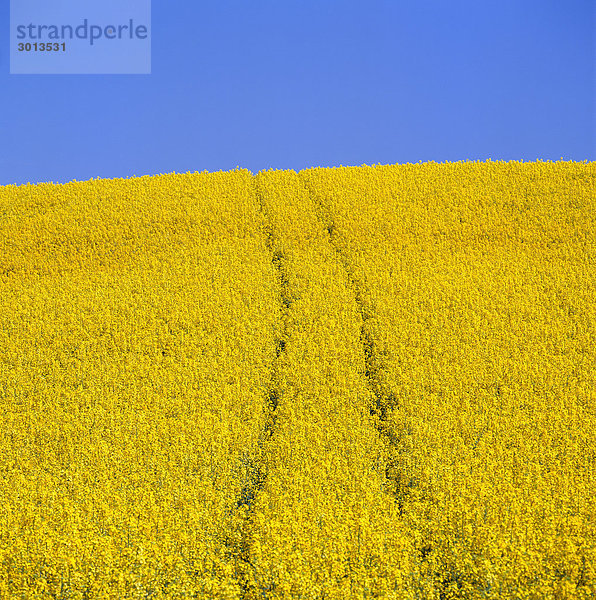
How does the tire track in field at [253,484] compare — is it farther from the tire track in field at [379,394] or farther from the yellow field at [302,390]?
the tire track in field at [379,394]

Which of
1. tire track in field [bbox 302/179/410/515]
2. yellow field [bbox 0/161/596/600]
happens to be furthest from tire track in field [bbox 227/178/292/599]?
tire track in field [bbox 302/179/410/515]

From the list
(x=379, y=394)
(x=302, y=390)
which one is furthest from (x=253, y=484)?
(x=379, y=394)

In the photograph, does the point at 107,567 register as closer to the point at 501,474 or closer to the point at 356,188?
the point at 501,474

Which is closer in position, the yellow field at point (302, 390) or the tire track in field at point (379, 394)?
the yellow field at point (302, 390)

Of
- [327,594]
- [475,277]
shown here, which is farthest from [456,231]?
[327,594]

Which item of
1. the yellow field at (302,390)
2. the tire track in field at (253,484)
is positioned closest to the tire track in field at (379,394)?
the yellow field at (302,390)

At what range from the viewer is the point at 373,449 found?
12516 millimetres

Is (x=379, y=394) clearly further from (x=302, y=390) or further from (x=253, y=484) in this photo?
(x=253, y=484)

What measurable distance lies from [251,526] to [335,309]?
9.61 meters

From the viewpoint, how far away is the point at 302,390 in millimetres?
14930

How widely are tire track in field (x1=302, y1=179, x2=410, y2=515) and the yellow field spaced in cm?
8

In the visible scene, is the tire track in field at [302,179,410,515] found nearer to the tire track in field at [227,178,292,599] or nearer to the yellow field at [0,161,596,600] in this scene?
the yellow field at [0,161,596,600]

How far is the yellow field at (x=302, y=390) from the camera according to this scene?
9000 millimetres

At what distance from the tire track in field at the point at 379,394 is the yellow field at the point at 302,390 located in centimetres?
8
